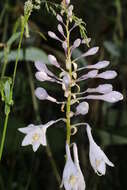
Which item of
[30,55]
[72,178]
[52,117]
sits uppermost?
[30,55]

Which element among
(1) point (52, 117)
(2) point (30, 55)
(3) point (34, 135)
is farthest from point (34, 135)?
(1) point (52, 117)

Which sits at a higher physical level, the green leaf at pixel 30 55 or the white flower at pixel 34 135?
the green leaf at pixel 30 55

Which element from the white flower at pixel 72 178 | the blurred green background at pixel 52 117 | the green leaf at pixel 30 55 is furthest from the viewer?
the blurred green background at pixel 52 117

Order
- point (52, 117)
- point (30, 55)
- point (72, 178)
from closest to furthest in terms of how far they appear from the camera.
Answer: point (72, 178) → point (30, 55) → point (52, 117)

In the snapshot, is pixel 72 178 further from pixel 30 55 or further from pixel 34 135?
pixel 30 55

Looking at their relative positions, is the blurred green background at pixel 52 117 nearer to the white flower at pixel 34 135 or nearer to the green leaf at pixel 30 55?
the green leaf at pixel 30 55

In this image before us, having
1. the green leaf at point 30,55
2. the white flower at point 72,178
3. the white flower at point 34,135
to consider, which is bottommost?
the white flower at point 72,178

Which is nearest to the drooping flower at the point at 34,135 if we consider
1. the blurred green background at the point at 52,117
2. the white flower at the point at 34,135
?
the white flower at the point at 34,135

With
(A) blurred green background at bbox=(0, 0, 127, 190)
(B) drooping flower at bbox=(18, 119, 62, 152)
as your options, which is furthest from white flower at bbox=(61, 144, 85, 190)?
(A) blurred green background at bbox=(0, 0, 127, 190)

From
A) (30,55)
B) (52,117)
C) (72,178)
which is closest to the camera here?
(72,178)

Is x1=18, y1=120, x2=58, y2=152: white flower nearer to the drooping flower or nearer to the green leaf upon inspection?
the drooping flower
